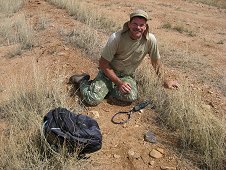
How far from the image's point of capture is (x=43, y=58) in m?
5.81

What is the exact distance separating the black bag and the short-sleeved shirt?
1.26 m

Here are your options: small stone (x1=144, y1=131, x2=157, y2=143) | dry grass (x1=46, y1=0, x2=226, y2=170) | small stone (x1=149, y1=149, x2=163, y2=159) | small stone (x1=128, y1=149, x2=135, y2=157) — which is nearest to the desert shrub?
dry grass (x1=46, y1=0, x2=226, y2=170)

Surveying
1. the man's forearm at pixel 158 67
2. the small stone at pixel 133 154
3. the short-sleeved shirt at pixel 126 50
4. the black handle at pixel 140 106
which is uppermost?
the short-sleeved shirt at pixel 126 50

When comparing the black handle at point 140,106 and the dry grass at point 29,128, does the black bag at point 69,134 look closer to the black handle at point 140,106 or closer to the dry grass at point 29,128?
the dry grass at point 29,128

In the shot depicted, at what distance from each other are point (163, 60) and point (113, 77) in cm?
263

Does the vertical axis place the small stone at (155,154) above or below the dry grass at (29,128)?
below

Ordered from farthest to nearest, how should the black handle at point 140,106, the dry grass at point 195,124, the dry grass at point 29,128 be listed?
the black handle at point 140,106 < the dry grass at point 195,124 < the dry grass at point 29,128

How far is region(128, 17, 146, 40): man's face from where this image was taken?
148 inches

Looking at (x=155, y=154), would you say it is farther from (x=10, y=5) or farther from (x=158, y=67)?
(x=10, y=5)

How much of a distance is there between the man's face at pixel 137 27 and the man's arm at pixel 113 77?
19.9 inches

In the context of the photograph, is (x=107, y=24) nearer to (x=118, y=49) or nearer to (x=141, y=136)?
(x=118, y=49)

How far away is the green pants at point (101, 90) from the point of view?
4.17 metres

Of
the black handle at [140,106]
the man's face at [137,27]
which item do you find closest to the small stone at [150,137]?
the black handle at [140,106]

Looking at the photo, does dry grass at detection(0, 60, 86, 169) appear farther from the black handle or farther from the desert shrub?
the desert shrub
